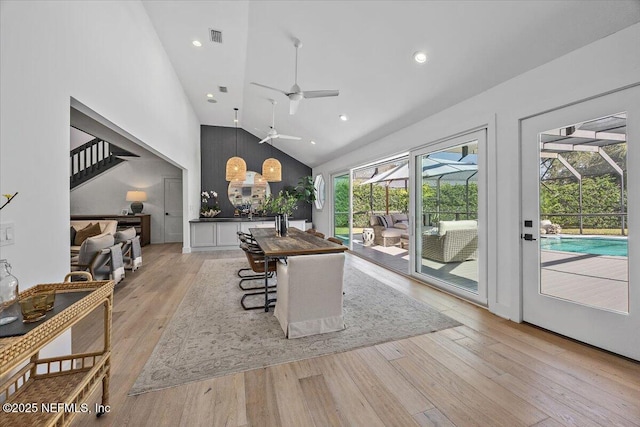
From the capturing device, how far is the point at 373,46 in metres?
3.07

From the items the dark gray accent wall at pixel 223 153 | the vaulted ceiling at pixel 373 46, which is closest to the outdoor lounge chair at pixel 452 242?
the vaulted ceiling at pixel 373 46

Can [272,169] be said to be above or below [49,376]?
above

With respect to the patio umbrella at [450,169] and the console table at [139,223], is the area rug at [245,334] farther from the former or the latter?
the console table at [139,223]

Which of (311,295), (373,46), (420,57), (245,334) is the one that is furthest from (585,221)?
(245,334)

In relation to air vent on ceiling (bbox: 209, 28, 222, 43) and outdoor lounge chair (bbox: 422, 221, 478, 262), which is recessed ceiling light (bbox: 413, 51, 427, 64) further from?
air vent on ceiling (bbox: 209, 28, 222, 43)

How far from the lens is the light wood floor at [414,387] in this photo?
150cm

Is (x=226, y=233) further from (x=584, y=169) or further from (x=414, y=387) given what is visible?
(x=584, y=169)

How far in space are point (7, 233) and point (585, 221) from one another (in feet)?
13.4

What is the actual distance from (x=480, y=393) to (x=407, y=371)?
45 cm

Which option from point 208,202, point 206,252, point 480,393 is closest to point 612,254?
point 480,393

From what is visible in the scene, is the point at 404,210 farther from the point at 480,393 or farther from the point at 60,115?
the point at 60,115

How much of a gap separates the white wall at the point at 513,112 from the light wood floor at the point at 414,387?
2.04ft

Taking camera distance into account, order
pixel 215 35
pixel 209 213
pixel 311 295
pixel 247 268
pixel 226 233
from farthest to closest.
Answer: pixel 209 213 → pixel 226 233 → pixel 247 268 → pixel 215 35 → pixel 311 295

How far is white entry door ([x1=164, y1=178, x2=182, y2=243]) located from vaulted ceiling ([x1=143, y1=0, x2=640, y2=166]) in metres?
3.71
